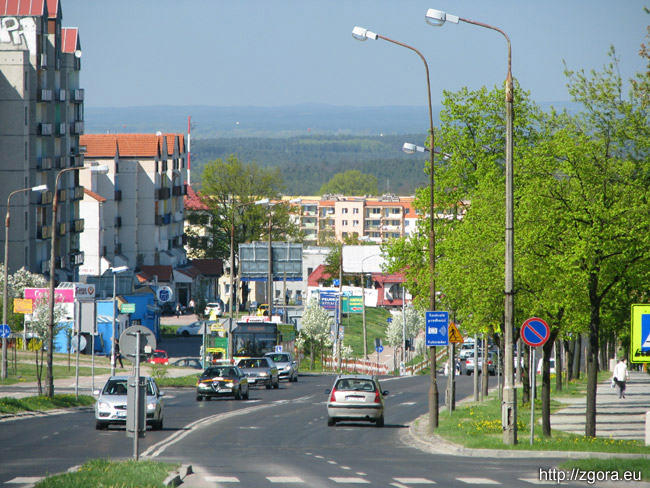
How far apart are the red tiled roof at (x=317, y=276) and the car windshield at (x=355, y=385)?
104266mm

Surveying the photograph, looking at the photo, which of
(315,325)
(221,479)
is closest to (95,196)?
(315,325)

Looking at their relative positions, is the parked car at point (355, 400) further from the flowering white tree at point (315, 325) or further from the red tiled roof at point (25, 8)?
the red tiled roof at point (25, 8)

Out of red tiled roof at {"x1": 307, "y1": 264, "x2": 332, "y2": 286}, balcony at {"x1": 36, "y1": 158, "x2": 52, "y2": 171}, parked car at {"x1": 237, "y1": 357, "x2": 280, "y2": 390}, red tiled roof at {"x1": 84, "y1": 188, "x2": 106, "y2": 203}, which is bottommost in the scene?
parked car at {"x1": 237, "y1": 357, "x2": 280, "y2": 390}

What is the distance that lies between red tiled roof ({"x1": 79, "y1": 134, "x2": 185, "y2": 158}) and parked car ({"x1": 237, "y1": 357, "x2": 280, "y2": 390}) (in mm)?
57523

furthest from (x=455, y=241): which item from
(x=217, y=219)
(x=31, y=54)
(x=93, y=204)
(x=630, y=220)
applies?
(x=217, y=219)

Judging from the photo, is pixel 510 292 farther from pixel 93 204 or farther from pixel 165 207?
pixel 165 207

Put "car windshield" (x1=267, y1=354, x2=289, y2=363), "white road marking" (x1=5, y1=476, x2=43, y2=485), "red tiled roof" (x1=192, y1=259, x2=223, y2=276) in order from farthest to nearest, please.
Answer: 1. "red tiled roof" (x1=192, y1=259, x2=223, y2=276)
2. "car windshield" (x1=267, y1=354, x2=289, y2=363)
3. "white road marking" (x1=5, y1=476, x2=43, y2=485)

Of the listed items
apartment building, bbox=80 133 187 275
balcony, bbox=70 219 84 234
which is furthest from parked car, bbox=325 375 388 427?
apartment building, bbox=80 133 187 275

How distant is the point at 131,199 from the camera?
107 metres

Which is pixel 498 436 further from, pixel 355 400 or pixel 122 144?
pixel 122 144

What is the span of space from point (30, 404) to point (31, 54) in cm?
4915

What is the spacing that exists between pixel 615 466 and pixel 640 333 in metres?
2.63

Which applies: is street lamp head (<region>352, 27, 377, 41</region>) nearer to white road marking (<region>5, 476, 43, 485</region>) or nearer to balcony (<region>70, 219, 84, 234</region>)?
white road marking (<region>5, 476, 43, 485</region>)

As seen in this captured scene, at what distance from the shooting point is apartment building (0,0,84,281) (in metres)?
75.1
